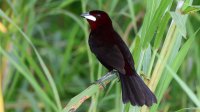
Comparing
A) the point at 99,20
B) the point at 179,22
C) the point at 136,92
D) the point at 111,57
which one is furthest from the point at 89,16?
the point at 179,22

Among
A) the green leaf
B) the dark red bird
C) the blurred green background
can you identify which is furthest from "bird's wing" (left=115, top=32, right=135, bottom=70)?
the blurred green background

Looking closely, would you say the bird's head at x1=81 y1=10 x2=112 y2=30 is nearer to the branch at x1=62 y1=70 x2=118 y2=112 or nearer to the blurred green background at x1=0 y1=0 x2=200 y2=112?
the blurred green background at x1=0 y1=0 x2=200 y2=112

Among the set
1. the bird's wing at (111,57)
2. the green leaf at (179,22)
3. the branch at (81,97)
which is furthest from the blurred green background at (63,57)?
the green leaf at (179,22)

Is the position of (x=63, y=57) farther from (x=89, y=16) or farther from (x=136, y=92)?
(x=136, y=92)

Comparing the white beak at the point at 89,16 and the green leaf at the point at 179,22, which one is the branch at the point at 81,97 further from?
the white beak at the point at 89,16

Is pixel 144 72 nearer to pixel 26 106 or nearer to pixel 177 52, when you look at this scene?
pixel 177 52

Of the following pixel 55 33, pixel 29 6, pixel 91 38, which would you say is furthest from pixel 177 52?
pixel 55 33
